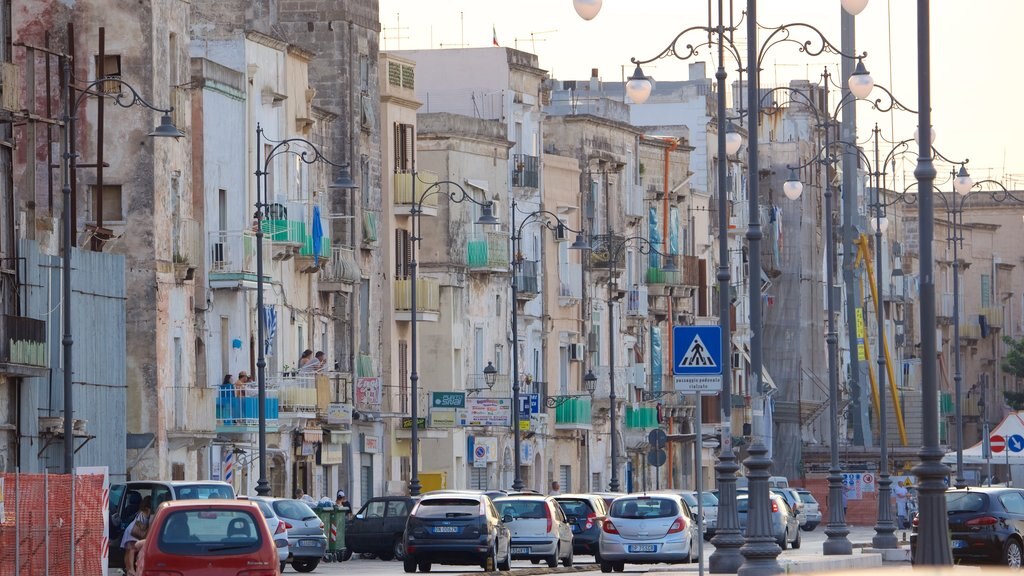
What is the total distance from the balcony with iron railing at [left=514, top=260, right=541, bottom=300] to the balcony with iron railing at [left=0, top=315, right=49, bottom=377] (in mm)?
33808

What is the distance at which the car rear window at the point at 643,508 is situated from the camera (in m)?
42.6

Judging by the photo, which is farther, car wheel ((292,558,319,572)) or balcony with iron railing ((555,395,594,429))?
balcony with iron railing ((555,395,594,429))

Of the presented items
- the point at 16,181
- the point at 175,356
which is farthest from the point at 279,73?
the point at 16,181

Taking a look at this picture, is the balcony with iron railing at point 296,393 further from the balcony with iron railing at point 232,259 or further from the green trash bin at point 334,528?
the green trash bin at point 334,528

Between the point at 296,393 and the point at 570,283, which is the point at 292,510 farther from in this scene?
the point at 570,283

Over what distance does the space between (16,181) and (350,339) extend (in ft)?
68.3

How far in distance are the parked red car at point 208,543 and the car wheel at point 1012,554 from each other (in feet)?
47.8

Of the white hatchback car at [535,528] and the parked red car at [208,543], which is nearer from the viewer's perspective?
the parked red car at [208,543]

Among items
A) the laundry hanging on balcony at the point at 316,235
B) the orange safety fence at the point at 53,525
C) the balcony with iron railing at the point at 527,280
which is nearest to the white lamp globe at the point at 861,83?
the orange safety fence at the point at 53,525

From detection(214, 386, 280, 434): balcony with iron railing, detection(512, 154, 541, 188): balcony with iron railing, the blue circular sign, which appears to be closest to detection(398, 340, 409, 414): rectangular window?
detection(512, 154, 541, 188): balcony with iron railing

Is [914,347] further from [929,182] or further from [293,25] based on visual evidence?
[929,182]

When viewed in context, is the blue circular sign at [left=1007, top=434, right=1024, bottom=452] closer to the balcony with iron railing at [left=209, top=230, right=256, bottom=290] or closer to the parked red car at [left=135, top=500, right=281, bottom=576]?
the parked red car at [left=135, top=500, right=281, bottom=576]

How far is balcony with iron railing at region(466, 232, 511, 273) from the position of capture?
249 feet

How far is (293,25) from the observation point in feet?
226
